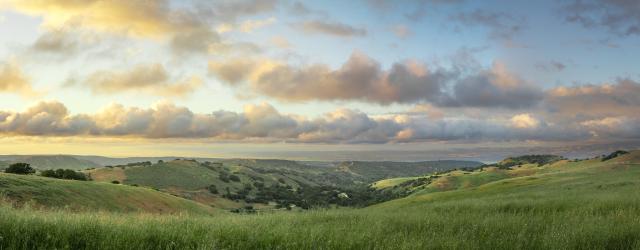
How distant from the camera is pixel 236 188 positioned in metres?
199

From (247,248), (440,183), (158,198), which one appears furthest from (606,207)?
(440,183)

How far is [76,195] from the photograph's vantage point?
149 feet

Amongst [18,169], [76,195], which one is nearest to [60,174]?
[18,169]

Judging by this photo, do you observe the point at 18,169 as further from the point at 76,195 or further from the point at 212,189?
the point at 212,189

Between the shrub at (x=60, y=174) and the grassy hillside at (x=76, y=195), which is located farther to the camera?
the shrub at (x=60, y=174)

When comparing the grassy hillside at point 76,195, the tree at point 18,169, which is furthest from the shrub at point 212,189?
the grassy hillside at point 76,195

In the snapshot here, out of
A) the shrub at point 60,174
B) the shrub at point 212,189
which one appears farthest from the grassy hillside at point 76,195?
the shrub at point 212,189

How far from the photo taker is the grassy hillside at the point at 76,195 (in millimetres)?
37438

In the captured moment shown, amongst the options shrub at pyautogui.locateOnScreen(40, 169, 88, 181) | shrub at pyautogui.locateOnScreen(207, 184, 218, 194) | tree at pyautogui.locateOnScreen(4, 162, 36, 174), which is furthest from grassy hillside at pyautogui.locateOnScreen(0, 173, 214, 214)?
shrub at pyautogui.locateOnScreen(207, 184, 218, 194)

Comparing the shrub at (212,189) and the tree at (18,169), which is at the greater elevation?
the tree at (18,169)

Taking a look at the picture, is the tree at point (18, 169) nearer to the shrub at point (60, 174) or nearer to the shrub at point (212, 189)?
the shrub at point (60, 174)

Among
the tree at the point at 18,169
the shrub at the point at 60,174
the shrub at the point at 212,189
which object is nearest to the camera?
the tree at the point at 18,169

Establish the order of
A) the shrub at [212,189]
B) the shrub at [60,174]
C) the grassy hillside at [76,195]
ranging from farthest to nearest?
the shrub at [212,189]
the shrub at [60,174]
the grassy hillside at [76,195]

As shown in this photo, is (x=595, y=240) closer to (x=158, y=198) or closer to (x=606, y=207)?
(x=606, y=207)
